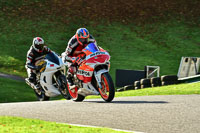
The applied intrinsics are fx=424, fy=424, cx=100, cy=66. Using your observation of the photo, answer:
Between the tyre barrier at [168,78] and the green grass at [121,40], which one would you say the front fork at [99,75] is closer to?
the tyre barrier at [168,78]

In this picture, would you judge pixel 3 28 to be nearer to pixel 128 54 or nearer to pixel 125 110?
pixel 128 54

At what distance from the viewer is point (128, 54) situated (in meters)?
30.8

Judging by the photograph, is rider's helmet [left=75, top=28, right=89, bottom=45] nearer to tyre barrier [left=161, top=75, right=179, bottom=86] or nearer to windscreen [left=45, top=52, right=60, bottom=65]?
windscreen [left=45, top=52, right=60, bottom=65]

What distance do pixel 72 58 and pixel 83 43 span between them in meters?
0.54

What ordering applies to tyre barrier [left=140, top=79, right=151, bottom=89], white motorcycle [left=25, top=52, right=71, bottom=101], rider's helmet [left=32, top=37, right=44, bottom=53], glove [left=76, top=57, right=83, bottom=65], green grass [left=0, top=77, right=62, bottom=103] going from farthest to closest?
tyre barrier [left=140, top=79, right=151, bottom=89], green grass [left=0, top=77, right=62, bottom=103], rider's helmet [left=32, top=37, right=44, bottom=53], white motorcycle [left=25, top=52, right=71, bottom=101], glove [left=76, top=57, right=83, bottom=65]

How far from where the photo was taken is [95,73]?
1049 cm

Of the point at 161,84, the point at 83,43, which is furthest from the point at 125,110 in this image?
the point at 161,84

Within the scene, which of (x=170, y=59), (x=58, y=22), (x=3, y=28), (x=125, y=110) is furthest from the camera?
(x=58, y=22)

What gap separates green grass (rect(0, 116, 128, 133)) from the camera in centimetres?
657

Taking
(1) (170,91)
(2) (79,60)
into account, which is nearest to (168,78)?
(1) (170,91)

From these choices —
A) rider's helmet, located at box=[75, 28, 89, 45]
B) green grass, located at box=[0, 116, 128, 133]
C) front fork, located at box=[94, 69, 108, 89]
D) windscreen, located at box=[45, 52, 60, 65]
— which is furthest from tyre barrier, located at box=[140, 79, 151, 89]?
green grass, located at box=[0, 116, 128, 133]

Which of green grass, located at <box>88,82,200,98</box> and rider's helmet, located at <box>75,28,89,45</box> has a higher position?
rider's helmet, located at <box>75,28,89,45</box>

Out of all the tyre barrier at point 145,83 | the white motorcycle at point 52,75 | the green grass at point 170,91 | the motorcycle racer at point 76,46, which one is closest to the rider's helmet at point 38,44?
the white motorcycle at point 52,75

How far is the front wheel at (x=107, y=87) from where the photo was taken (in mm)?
10016
